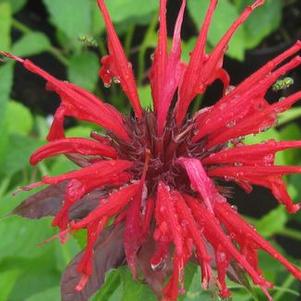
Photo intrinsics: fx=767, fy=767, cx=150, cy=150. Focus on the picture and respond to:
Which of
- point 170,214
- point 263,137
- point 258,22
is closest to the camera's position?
point 170,214

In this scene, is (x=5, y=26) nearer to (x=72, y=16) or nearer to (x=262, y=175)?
(x=72, y=16)

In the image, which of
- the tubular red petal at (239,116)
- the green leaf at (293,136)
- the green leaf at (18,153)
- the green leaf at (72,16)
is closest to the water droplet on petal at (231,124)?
the tubular red petal at (239,116)

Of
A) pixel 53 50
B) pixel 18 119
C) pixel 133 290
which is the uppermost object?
pixel 53 50

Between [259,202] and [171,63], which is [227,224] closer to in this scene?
[171,63]

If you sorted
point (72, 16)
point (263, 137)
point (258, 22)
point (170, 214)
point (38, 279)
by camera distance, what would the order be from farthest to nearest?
point (258, 22) → point (72, 16) → point (263, 137) → point (38, 279) → point (170, 214)

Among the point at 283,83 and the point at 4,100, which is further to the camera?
the point at 4,100

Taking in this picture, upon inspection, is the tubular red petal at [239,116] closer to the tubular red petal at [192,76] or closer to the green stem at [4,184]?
the tubular red petal at [192,76]

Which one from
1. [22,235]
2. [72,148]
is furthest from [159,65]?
[22,235]

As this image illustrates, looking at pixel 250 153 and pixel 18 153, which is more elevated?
pixel 18 153
